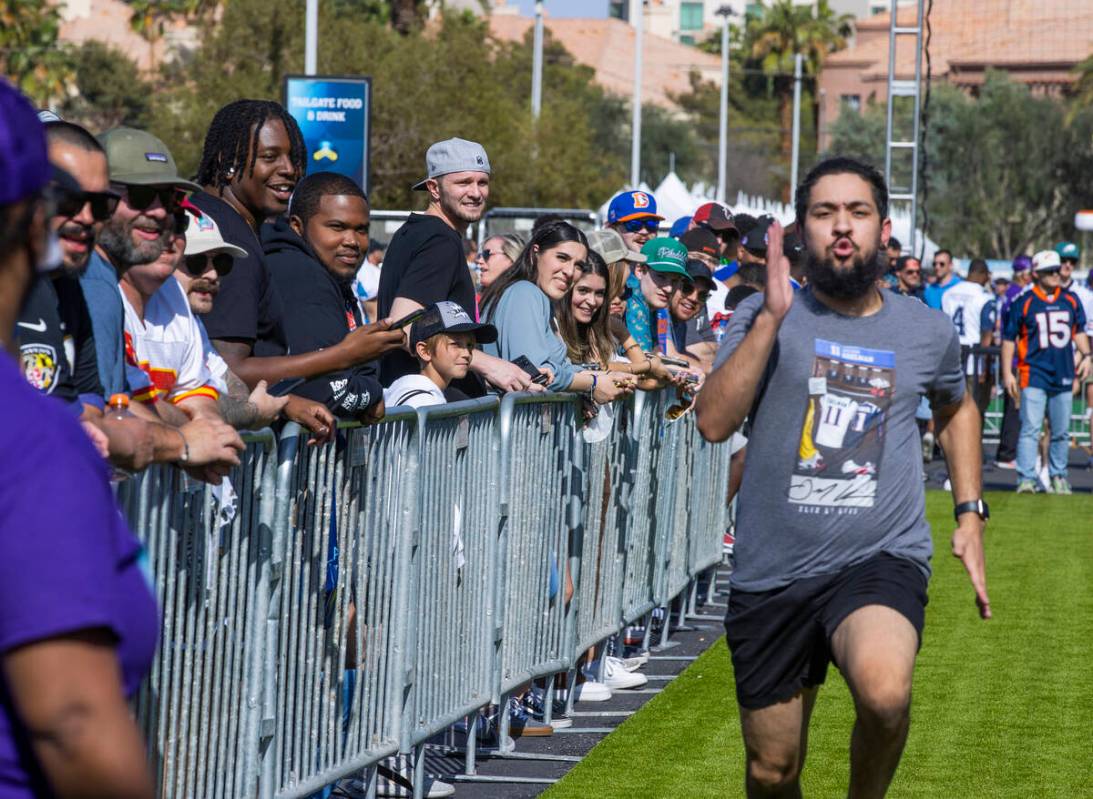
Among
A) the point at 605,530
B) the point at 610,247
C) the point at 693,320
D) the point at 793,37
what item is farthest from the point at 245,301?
the point at 793,37

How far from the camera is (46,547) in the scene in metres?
1.81

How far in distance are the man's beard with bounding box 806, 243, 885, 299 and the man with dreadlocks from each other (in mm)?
1253

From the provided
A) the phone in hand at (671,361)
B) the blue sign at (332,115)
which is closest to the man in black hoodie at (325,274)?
the phone in hand at (671,361)

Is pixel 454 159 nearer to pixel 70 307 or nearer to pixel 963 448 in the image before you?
pixel 963 448

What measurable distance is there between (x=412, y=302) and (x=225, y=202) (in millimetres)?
1226

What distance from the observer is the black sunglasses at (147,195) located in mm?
4562

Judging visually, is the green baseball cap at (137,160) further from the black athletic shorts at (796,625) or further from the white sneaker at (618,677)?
the white sneaker at (618,677)

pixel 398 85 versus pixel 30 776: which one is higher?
pixel 398 85

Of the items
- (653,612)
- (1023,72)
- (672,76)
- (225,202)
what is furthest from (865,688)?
(672,76)

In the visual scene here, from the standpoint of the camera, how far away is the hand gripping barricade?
14.1 ft

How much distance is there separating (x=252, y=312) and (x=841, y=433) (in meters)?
1.82

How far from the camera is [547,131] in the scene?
44.2 meters

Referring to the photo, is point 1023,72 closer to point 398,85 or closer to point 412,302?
point 398,85

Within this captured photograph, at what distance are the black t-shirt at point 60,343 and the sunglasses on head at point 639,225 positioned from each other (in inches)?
292
